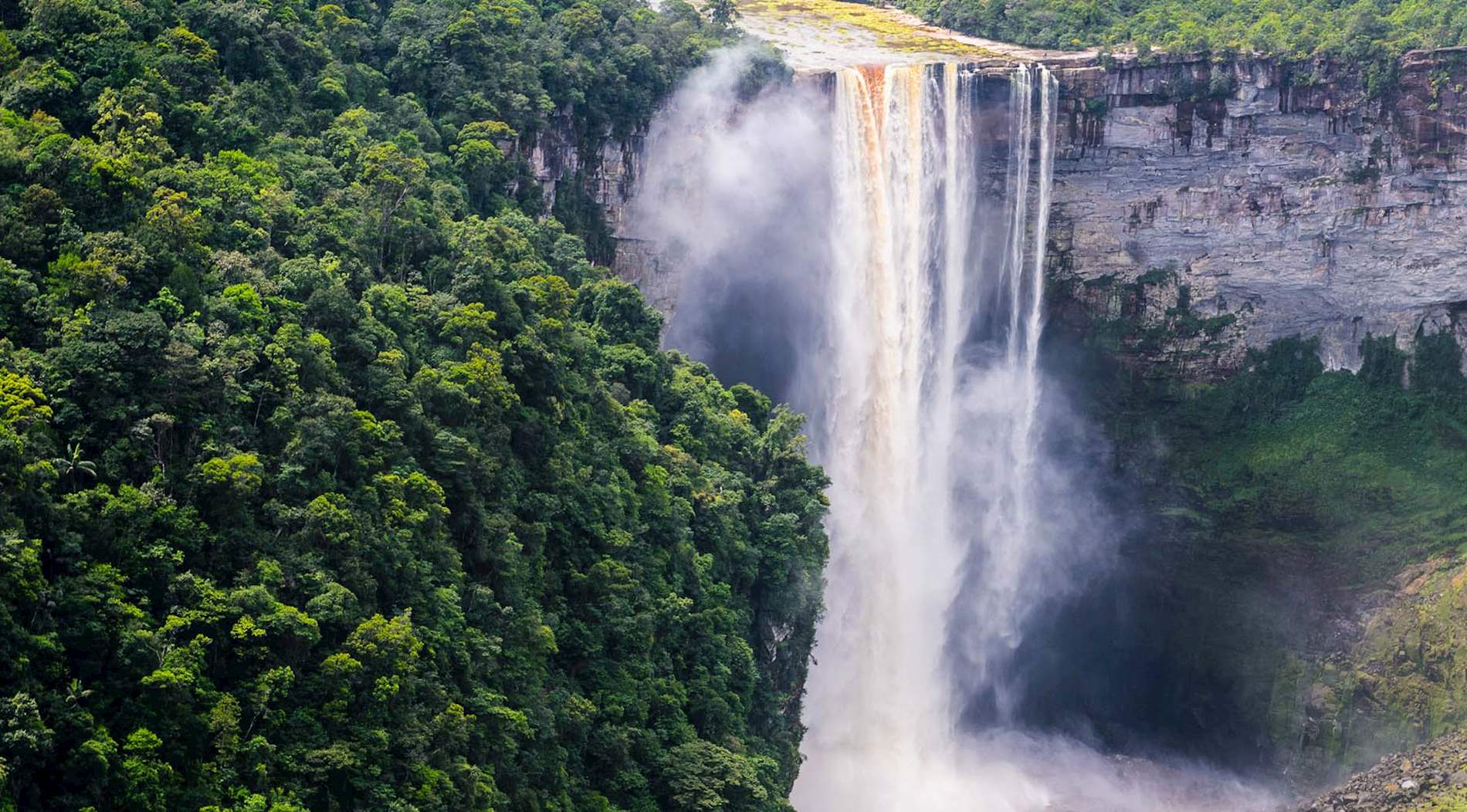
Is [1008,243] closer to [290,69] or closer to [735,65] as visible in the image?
[735,65]

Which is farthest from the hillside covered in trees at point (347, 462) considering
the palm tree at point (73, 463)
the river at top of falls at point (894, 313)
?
the river at top of falls at point (894, 313)

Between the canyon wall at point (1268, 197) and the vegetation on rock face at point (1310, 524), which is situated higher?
the canyon wall at point (1268, 197)

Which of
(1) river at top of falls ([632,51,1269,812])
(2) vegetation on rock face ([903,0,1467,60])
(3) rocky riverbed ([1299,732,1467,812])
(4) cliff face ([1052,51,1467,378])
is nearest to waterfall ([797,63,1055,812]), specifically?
(1) river at top of falls ([632,51,1269,812])

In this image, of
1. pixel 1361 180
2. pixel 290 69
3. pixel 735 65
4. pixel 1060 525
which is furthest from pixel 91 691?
pixel 1361 180

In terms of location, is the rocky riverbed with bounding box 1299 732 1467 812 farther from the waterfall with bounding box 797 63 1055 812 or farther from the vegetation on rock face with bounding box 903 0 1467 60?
the vegetation on rock face with bounding box 903 0 1467 60

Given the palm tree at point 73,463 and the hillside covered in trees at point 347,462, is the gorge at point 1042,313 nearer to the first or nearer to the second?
the hillside covered in trees at point 347,462

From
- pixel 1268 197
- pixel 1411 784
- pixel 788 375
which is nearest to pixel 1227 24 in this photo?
pixel 1268 197
